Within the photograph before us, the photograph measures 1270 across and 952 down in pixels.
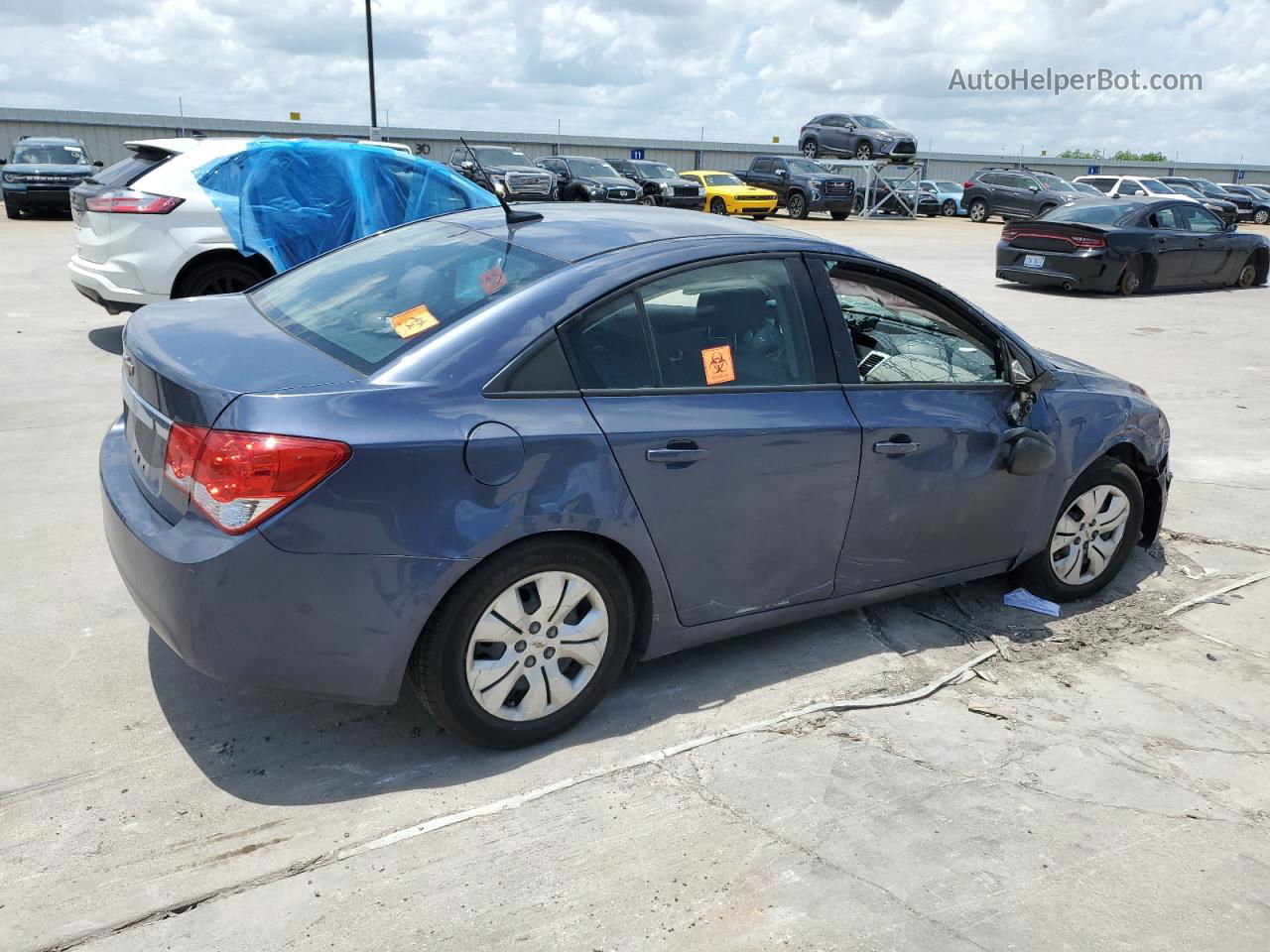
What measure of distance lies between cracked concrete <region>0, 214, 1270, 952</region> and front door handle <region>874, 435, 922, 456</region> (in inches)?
32.4

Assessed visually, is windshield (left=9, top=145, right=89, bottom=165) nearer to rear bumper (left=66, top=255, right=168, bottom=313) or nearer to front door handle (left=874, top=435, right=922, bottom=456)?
rear bumper (left=66, top=255, right=168, bottom=313)

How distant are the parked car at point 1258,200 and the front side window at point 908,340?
4208cm

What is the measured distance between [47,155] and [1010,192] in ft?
89.9

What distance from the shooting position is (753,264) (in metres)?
3.57

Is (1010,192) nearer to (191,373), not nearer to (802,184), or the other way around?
(802,184)

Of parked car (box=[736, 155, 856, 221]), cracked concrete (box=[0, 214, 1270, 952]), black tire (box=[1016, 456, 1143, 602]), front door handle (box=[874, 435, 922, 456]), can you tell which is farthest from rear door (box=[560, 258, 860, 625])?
parked car (box=[736, 155, 856, 221])

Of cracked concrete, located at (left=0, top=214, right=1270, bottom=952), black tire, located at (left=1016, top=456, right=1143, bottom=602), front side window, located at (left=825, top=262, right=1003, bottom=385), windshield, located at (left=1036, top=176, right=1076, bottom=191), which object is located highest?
windshield, located at (left=1036, top=176, right=1076, bottom=191)

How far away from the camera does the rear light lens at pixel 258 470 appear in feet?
8.80

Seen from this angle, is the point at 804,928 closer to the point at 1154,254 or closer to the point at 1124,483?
the point at 1124,483

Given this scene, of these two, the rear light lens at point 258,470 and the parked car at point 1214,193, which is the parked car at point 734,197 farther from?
the rear light lens at point 258,470

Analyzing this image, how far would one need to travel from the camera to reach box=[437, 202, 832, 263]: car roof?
3.49m

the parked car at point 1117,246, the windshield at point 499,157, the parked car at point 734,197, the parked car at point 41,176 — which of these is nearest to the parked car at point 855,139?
the parked car at point 734,197

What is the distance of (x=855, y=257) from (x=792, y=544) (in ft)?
3.59

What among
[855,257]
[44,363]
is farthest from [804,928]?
[44,363]
